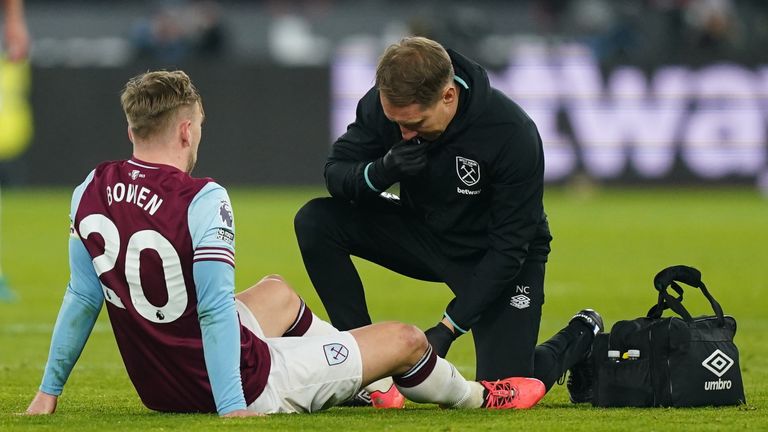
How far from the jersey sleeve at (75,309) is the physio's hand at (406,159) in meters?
1.24

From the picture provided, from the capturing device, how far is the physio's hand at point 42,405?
5316 mm

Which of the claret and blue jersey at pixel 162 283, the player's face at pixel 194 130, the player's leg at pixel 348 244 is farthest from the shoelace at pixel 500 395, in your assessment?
the player's face at pixel 194 130

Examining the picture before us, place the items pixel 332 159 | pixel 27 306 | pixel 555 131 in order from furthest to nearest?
1. pixel 555 131
2. pixel 27 306
3. pixel 332 159

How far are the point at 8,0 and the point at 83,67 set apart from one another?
33.8 ft

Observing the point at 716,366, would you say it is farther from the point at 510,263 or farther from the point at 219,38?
the point at 219,38

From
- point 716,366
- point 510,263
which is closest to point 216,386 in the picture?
point 510,263

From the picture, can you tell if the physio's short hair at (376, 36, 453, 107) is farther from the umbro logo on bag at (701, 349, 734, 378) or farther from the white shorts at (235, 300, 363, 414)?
the umbro logo on bag at (701, 349, 734, 378)

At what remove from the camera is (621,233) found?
52.9 feet

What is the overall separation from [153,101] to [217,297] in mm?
693

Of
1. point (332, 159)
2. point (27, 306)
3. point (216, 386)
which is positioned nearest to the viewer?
point (216, 386)

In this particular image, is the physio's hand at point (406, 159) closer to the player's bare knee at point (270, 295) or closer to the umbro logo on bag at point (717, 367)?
the player's bare knee at point (270, 295)

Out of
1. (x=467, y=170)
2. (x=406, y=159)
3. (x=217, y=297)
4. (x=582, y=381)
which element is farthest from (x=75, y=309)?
(x=582, y=381)

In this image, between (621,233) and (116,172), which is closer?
(116,172)

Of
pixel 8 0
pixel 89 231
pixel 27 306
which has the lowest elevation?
pixel 27 306
